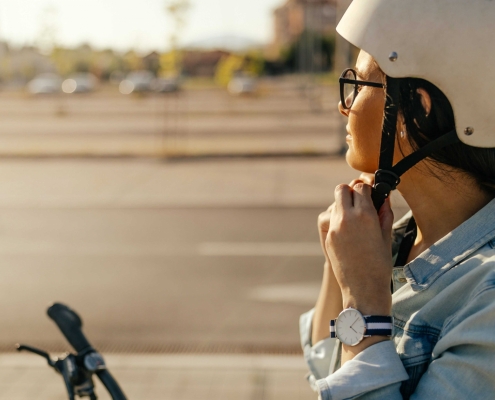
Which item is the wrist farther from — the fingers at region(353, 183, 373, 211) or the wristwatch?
the fingers at region(353, 183, 373, 211)

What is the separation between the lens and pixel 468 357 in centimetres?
110

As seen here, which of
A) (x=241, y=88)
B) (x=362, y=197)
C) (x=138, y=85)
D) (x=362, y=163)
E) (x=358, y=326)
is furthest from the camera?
(x=138, y=85)

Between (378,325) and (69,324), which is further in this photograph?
(69,324)

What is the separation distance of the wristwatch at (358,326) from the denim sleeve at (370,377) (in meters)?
0.02

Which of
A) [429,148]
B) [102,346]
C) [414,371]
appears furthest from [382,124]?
[102,346]

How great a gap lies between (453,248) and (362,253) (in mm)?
174

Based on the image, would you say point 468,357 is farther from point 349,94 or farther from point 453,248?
point 349,94

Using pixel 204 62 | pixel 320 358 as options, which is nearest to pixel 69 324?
pixel 320 358

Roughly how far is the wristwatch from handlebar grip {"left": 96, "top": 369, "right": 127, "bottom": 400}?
0.59 m

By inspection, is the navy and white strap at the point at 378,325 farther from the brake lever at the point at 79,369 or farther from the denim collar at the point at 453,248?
the brake lever at the point at 79,369

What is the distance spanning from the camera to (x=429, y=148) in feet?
4.14

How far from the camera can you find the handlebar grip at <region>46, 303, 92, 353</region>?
64.6 inches

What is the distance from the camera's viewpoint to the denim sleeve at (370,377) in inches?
45.4

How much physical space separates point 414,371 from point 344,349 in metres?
0.13
